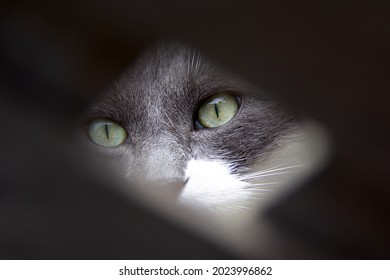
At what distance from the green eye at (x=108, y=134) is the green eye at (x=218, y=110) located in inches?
5.5

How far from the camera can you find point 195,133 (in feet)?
2.49

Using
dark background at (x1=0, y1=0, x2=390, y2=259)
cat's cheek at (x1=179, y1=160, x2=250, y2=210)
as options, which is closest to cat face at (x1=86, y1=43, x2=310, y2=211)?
cat's cheek at (x1=179, y1=160, x2=250, y2=210)

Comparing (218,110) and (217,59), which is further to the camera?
(218,110)

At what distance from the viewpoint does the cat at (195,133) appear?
0.73 meters

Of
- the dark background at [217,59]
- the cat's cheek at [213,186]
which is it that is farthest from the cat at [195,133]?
the dark background at [217,59]

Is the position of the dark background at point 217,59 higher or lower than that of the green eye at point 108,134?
lower

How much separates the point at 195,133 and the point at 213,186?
0.29 feet

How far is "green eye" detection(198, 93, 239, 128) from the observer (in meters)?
0.75

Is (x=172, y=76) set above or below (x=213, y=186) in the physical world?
above

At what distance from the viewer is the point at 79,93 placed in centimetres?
62

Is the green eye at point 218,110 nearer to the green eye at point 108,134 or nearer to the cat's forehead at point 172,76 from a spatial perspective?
the cat's forehead at point 172,76

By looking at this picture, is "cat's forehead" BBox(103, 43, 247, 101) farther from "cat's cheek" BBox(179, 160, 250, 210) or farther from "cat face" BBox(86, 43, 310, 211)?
"cat's cheek" BBox(179, 160, 250, 210)

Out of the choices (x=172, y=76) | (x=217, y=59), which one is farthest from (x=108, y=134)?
(x=217, y=59)

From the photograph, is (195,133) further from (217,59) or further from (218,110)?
(217,59)
